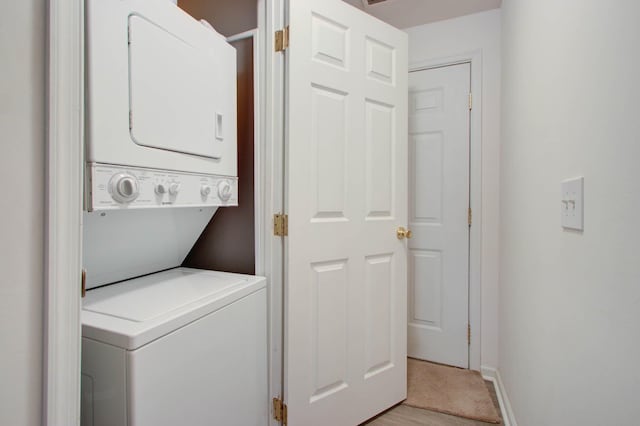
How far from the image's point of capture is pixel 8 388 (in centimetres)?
48

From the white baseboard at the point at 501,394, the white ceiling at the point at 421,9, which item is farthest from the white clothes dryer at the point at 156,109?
the white baseboard at the point at 501,394

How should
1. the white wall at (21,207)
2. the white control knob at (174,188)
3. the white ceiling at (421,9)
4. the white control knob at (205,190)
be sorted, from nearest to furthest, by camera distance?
the white wall at (21,207) → the white control knob at (174,188) → the white control knob at (205,190) → the white ceiling at (421,9)

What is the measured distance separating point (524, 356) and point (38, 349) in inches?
65.7

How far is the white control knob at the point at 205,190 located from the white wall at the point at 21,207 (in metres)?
0.71

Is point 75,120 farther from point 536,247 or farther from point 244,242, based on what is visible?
point 536,247

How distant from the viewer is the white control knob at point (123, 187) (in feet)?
2.97

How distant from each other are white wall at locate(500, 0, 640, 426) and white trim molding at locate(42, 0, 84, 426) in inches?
40.1

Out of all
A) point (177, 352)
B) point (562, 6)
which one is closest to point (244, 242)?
point (177, 352)

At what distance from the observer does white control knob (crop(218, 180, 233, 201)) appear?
1.31 m

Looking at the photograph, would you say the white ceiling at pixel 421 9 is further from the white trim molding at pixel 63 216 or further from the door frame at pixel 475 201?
the white trim molding at pixel 63 216

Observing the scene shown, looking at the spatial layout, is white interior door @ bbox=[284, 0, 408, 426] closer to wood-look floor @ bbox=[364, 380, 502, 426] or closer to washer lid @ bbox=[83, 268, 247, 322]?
wood-look floor @ bbox=[364, 380, 502, 426]

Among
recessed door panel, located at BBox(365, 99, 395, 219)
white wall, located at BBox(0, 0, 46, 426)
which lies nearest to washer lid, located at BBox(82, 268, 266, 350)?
white wall, located at BBox(0, 0, 46, 426)

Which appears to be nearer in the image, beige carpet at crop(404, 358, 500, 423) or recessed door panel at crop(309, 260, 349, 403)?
recessed door panel at crop(309, 260, 349, 403)

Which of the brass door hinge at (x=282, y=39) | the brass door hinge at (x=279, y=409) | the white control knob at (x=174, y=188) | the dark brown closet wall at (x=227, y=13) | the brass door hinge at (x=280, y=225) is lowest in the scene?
the brass door hinge at (x=279, y=409)
